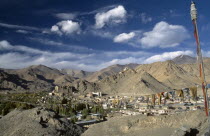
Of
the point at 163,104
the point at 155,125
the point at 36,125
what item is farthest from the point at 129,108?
the point at 155,125

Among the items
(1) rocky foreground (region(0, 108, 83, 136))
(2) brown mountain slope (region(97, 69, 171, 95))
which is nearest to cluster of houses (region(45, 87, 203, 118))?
(1) rocky foreground (region(0, 108, 83, 136))

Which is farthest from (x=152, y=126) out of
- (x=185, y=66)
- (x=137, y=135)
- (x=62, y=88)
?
(x=185, y=66)

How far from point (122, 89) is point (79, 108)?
68.9 metres

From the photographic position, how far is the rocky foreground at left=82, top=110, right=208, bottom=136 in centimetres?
1459

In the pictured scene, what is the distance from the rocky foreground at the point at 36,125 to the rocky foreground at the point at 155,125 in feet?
9.76

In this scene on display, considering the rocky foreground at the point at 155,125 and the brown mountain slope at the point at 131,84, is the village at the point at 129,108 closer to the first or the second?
the rocky foreground at the point at 155,125

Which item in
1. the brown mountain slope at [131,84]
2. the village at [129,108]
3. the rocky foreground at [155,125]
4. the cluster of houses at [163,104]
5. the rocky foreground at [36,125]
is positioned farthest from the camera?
the brown mountain slope at [131,84]

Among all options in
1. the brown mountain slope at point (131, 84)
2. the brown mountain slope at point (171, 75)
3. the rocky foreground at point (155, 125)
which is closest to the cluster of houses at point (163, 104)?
the rocky foreground at point (155, 125)

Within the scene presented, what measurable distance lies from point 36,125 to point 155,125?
31.9 ft

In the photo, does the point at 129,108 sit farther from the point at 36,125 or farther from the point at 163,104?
the point at 36,125

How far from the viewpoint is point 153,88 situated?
351 ft

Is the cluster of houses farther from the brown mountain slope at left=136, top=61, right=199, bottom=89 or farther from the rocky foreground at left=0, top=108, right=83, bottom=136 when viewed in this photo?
the brown mountain slope at left=136, top=61, right=199, bottom=89

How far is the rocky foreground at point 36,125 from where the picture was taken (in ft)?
56.4

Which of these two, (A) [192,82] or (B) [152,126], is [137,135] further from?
(A) [192,82]
